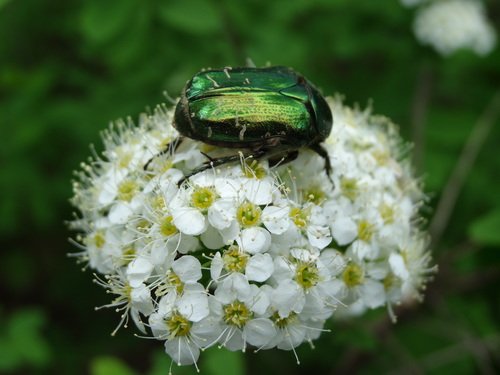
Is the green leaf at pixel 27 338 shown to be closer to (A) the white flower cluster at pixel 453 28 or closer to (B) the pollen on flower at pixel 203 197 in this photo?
(B) the pollen on flower at pixel 203 197

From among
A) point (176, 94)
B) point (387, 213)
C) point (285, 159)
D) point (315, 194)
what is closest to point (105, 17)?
point (176, 94)

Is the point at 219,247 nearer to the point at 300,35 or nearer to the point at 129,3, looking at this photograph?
the point at 129,3

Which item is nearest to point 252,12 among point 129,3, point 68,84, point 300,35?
point 300,35

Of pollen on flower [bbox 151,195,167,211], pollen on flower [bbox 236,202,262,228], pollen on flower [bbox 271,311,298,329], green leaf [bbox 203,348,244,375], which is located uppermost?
pollen on flower [bbox 151,195,167,211]

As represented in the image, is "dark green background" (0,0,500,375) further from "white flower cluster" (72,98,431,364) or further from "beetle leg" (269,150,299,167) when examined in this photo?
"beetle leg" (269,150,299,167)

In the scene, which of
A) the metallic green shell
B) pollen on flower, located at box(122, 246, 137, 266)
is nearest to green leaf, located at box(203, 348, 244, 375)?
pollen on flower, located at box(122, 246, 137, 266)

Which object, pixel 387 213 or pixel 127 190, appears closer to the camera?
pixel 127 190

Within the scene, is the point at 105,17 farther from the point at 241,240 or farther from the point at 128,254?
the point at 241,240
